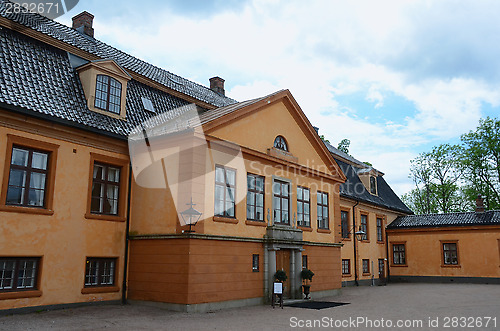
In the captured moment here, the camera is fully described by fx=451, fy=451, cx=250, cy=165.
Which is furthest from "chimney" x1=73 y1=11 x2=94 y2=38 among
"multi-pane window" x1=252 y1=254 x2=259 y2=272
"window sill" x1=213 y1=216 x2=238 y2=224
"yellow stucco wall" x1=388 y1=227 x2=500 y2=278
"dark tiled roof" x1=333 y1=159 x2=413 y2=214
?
"yellow stucco wall" x1=388 y1=227 x2=500 y2=278

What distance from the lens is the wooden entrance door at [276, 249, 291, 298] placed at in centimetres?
1712

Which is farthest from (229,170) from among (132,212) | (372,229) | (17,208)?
(372,229)

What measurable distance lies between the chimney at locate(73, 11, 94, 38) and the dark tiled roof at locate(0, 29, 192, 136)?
201 inches

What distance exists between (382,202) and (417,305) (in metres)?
16.3

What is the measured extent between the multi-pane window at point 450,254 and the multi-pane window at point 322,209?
13.9 metres

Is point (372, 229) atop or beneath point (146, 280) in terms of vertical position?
atop

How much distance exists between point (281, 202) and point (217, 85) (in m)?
10.8

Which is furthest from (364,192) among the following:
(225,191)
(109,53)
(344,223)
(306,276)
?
(109,53)

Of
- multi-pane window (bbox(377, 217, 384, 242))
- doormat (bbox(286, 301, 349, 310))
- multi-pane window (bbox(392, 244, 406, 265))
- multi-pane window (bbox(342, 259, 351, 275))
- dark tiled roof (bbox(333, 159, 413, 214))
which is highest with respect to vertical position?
dark tiled roof (bbox(333, 159, 413, 214))

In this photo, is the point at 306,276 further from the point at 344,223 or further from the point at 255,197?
the point at 344,223

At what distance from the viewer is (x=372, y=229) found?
30328mm

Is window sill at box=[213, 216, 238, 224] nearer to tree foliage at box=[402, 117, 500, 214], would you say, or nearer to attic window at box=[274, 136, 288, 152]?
attic window at box=[274, 136, 288, 152]

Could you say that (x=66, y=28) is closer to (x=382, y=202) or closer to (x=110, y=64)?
(x=110, y=64)

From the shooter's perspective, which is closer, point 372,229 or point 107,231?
point 107,231
